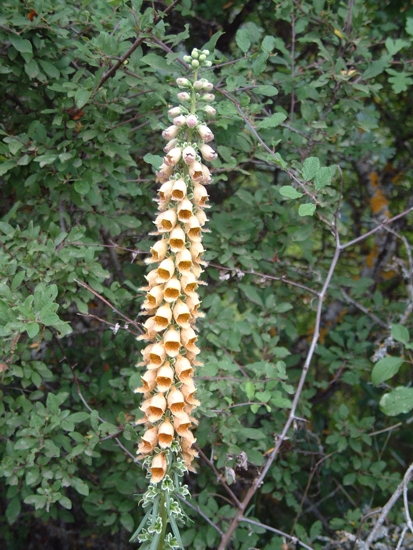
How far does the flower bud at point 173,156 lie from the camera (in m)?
1.96

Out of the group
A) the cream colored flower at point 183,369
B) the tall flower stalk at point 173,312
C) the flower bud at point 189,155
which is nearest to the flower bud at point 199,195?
the tall flower stalk at point 173,312

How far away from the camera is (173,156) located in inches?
77.0

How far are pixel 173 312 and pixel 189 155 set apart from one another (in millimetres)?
514

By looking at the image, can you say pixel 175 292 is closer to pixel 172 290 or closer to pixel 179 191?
pixel 172 290

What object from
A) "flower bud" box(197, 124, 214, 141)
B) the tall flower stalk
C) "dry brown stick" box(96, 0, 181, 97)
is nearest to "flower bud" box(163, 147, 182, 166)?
the tall flower stalk

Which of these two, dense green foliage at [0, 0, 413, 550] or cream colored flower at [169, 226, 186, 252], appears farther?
dense green foliage at [0, 0, 413, 550]

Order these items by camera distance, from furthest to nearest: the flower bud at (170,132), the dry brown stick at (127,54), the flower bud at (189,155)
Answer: the dry brown stick at (127,54)
the flower bud at (170,132)
the flower bud at (189,155)

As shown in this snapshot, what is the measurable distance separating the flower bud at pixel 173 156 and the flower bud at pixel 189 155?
0.03 meters

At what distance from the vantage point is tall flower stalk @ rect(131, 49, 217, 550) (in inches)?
78.0

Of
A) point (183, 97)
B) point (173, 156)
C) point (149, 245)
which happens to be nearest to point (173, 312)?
point (173, 156)

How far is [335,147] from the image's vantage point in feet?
10.8

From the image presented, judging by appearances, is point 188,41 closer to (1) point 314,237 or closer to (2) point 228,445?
(1) point 314,237

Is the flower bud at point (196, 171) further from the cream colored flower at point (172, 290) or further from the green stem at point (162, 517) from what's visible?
the green stem at point (162, 517)

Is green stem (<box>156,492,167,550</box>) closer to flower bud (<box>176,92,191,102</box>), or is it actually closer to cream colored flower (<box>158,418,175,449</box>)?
cream colored flower (<box>158,418,175,449</box>)
